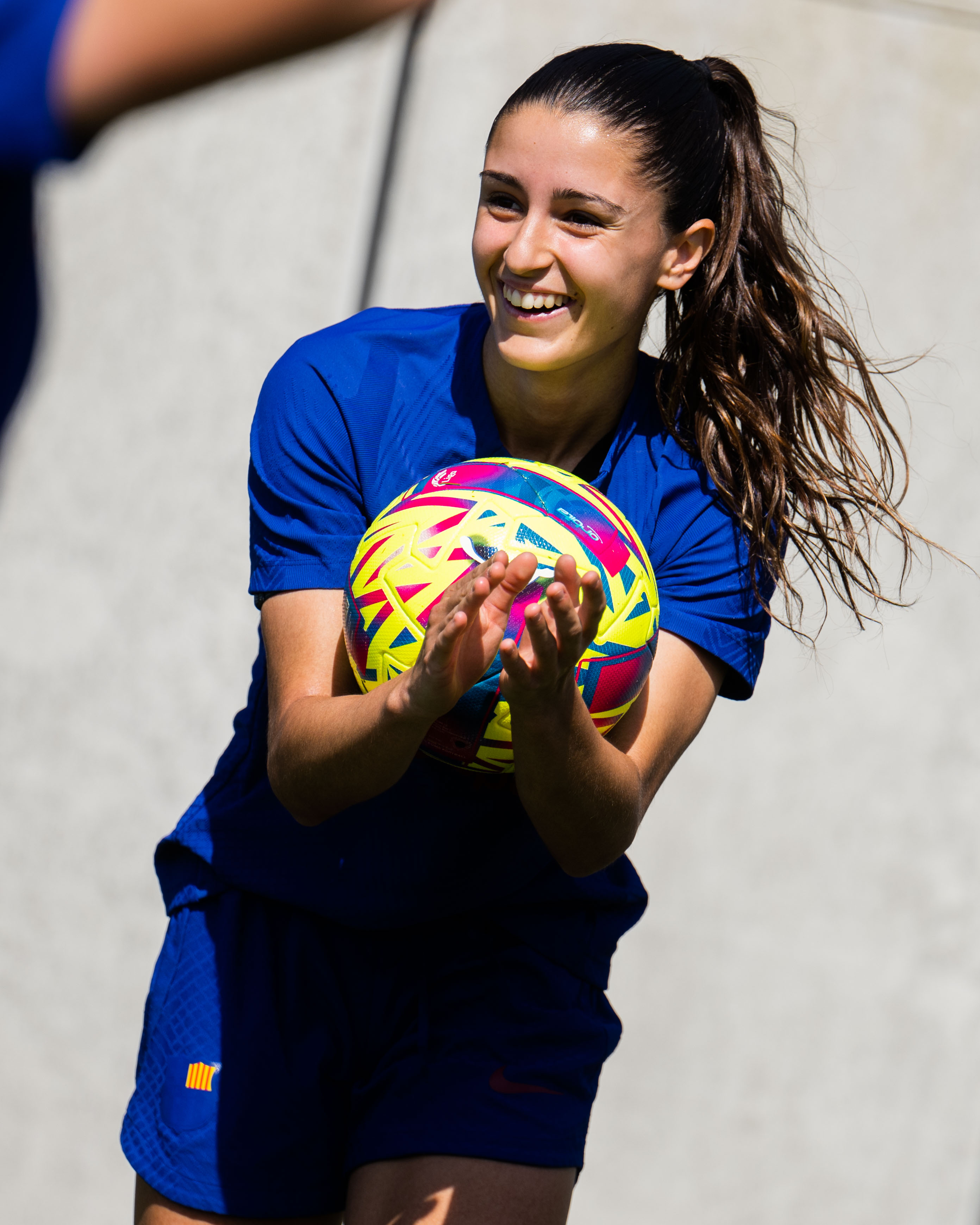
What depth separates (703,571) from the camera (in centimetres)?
224

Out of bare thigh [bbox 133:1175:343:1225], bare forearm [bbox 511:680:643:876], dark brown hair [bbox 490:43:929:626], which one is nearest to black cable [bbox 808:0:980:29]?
dark brown hair [bbox 490:43:929:626]

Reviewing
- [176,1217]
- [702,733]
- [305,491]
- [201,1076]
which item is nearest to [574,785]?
[305,491]

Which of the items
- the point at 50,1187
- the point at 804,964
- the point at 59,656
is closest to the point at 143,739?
the point at 59,656

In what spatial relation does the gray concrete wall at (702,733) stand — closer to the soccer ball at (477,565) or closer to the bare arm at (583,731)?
the bare arm at (583,731)

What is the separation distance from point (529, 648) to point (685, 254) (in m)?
0.86

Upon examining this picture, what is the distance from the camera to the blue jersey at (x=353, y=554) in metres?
2.16

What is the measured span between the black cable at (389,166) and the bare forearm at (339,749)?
2144 mm

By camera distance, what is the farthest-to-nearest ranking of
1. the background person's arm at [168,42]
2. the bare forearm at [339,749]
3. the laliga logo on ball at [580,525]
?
1. the laliga logo on ball at [580,525]
2. the bare forearm at [339,749]
3. the background person's arm at [168,42]

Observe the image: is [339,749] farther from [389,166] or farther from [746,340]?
[389,166]

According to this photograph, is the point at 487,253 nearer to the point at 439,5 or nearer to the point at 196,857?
the point at 196,857

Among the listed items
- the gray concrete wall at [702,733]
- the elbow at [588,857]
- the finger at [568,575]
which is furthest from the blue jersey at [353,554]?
the gray concrete wall at [702,733]

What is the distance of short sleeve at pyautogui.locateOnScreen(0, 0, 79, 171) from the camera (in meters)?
0.91

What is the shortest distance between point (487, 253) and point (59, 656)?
241cm

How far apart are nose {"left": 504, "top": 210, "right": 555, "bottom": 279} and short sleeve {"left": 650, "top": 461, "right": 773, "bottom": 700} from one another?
1.31 feet
